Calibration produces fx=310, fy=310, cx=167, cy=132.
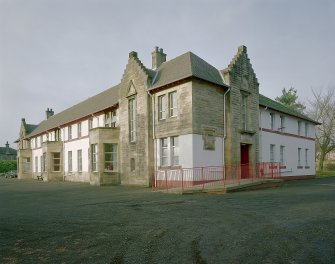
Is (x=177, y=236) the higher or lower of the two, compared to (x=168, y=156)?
lower

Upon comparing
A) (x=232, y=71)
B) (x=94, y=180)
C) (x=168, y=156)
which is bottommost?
(x=94, y=180)

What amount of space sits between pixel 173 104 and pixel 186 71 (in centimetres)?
243

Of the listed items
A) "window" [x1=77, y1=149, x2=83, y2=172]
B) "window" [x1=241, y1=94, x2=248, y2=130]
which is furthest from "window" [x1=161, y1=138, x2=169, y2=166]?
"window" [x1=77, y1=149, x2=83, y2=172]

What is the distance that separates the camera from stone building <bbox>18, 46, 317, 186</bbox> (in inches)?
781

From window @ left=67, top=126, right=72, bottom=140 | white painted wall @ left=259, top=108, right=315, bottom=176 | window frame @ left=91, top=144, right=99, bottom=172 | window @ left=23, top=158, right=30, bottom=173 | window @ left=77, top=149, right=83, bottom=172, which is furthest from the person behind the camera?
window @ left=23, top=158, right=30, bottom=173

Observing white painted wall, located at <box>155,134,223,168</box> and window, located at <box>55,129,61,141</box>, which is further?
window, located at <box>55,129,61,141</box>

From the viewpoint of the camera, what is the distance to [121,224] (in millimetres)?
8594

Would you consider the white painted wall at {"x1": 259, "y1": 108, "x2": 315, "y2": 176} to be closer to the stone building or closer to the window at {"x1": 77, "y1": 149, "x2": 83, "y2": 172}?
the stone building

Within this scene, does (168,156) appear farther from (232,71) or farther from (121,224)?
(121,224)

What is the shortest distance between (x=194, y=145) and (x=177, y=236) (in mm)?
12215

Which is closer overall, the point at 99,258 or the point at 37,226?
the point at 99,258

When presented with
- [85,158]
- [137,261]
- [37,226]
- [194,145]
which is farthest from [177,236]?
[85,158]

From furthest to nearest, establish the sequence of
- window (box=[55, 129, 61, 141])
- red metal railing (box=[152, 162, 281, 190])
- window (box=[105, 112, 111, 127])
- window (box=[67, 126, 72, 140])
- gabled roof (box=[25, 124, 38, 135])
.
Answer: gabled roof (box=[25, 124, 38, 135]) < window (box=[55, 129, 61, 141]) < window (box=[67, 126, 72, 140]) < window (box=[105, 112, 111, 127]) < red metal railing (box=[152, 162, 281, 190])

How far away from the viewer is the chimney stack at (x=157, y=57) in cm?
2616
